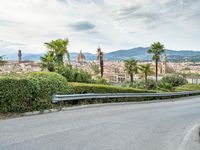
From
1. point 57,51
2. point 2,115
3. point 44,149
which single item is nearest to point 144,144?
point 44,149

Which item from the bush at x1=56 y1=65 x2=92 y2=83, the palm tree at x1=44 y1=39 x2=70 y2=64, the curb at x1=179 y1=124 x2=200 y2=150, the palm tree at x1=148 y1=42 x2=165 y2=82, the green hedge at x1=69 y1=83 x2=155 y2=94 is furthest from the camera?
the palm tree at x1=148 y1=42 x2=165 y2=82

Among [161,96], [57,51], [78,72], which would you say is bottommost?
[161,96]

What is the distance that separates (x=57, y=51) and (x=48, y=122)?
24.4 metres

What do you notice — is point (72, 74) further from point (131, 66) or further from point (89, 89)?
point (131, 66)

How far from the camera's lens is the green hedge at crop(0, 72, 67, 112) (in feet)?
40.9

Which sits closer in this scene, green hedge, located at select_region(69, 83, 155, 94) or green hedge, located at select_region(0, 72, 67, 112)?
green hedge, located at select_region(0, 72, 67, 112)

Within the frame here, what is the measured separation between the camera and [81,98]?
17.0 meters

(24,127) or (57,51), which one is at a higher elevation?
(57,51)

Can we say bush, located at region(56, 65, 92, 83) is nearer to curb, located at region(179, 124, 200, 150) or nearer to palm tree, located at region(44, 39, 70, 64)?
palm tree, located at region(44, 39, 70, 64)

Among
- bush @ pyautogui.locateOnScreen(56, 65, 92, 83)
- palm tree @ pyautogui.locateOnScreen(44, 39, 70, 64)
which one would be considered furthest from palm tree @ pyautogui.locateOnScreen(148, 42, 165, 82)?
bush @ pyautogui.locateOnScreen(56, 65, 92, 83)

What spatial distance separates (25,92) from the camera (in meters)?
13.0

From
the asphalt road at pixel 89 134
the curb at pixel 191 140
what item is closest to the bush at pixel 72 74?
the asphalt road at pixel 89 134

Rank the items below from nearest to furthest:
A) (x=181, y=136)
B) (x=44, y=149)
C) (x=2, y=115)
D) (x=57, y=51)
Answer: (x=44, y=149), (x=181, y=136), (x=2, y=115), (x=57, y=51)

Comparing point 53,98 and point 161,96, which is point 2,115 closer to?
point 53,98
